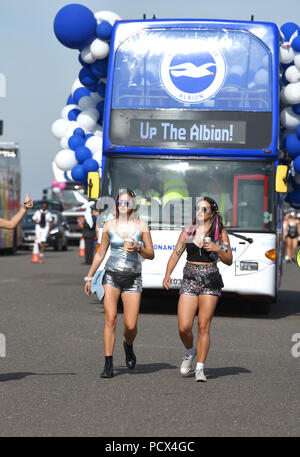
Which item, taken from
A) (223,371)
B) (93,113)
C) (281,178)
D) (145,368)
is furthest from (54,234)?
(223,371)

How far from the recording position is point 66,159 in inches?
745

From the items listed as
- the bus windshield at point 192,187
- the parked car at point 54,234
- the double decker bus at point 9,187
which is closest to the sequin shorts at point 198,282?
the bus windshield at point 192,187

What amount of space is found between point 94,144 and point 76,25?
2059 mm

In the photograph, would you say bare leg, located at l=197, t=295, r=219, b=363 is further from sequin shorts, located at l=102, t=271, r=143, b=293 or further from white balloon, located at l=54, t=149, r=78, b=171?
white balloon, located at l=54, t=149, r=78, b=171

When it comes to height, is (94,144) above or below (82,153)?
above

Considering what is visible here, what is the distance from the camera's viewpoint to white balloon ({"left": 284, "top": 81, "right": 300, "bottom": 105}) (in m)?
16.7

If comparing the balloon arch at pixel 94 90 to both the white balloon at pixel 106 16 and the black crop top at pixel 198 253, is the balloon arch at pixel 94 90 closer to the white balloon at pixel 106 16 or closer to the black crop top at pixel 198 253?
the white balloon at pixel 106 16

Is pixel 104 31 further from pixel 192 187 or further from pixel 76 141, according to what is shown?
pixel 192 187

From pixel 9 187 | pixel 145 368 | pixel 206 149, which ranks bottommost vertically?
pixel 145 368

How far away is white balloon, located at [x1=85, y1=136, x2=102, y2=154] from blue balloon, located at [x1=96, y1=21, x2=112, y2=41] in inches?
71.3

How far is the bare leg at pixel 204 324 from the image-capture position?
9172 millimetres

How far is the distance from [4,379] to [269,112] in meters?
7.45
